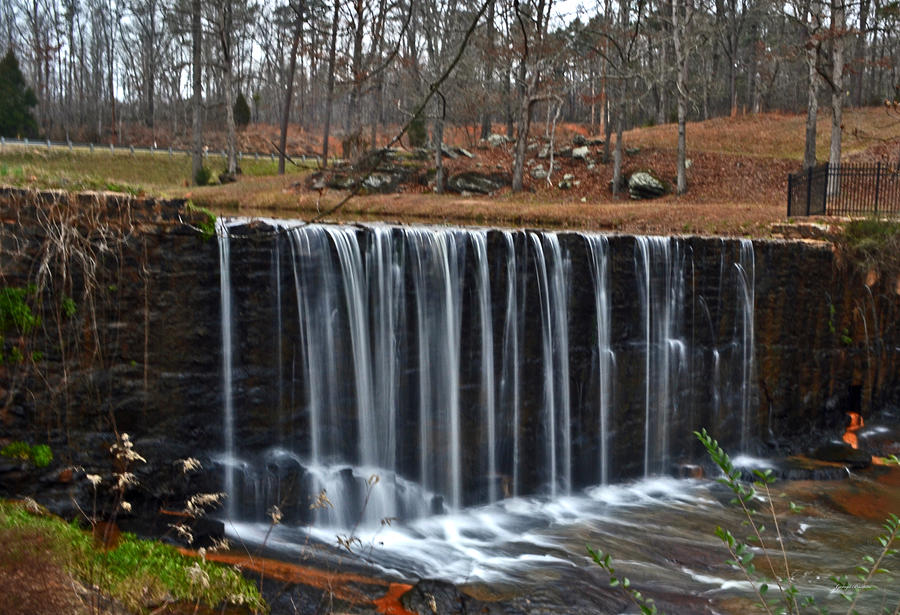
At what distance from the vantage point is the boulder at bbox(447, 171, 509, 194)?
29266 mm

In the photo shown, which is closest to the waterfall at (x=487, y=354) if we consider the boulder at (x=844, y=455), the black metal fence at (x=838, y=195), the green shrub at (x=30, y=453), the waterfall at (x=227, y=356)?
the waterfall at (x=227, y=356)

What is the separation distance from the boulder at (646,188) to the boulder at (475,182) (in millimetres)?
4654

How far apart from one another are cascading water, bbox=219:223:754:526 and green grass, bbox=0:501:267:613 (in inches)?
80.2

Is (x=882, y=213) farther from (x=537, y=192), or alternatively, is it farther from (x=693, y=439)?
A: (x=537, y=192)

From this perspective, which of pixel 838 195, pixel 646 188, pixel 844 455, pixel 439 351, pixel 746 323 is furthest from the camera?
pixel 646 188

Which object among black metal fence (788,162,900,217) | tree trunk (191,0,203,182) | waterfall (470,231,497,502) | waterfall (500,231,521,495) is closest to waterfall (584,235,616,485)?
waterfall (500,231,521,495)

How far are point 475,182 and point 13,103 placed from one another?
23791mm

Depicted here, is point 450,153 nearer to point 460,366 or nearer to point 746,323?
point 746,323

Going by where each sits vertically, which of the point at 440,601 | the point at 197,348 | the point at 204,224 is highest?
the point at 204,224

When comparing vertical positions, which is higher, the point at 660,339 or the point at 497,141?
the point at 497,141

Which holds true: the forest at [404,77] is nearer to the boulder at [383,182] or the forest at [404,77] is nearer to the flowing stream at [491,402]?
the boulder at [383,182]

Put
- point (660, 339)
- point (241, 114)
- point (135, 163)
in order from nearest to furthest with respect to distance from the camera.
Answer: point (660, 339) < point (135, 163) < point (241, 114)

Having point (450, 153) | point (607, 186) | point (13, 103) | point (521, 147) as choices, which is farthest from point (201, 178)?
point (607, 186)

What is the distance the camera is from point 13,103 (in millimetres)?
38250
